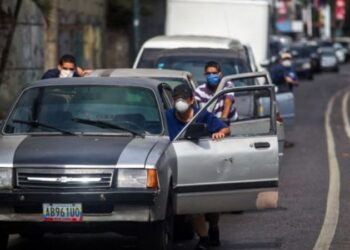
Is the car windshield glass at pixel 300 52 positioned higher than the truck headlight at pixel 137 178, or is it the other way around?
the truck headlight at pixel 137 178

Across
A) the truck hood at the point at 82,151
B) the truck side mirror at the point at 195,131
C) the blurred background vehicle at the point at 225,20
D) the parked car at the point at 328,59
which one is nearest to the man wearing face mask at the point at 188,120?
the truck side mirror at the point at 195,131

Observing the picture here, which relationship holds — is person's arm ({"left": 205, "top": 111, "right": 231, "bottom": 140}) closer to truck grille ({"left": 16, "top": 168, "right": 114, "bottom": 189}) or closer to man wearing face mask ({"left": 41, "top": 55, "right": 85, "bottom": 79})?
truck grille ({"left": 16, "top": 168, "right": 114, "bottom": 189})

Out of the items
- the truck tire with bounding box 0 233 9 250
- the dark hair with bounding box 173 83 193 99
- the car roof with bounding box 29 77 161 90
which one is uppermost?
the car roof with bounding box 29 77 161 90

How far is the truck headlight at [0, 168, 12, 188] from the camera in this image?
961 centimetres

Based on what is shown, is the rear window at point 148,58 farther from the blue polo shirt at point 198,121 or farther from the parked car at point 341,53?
the parked car at point 341,53

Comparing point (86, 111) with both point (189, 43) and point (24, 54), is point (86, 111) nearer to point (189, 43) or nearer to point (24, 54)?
point (189, 43)

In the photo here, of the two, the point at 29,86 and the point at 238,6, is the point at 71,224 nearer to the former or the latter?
the point at 29,86

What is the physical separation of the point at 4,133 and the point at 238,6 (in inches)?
604

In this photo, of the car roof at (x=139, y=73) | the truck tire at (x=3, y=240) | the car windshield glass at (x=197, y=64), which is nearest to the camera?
the truck tire at (x=3, y=240)

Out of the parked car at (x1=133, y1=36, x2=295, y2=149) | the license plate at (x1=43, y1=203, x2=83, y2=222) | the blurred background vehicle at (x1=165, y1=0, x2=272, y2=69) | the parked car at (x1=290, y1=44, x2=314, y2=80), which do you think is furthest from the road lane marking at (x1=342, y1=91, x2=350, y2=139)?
the license plate at (x1=43, y1=203, x2=83, y2=222)

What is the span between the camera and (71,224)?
376 inches

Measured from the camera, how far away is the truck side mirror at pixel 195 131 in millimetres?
10453

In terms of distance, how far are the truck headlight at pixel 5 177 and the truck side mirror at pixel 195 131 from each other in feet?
5.62

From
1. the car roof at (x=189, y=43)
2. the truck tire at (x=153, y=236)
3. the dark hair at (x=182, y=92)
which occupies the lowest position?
the truck tire at (x=153, y=236)
